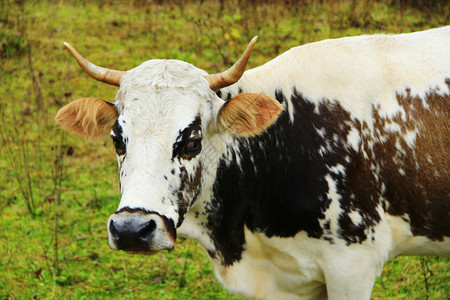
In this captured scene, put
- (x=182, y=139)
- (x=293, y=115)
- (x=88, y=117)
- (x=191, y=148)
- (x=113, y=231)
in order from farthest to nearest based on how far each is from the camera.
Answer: (x=293, y=115) < (x=88, y=117) < (x=191, y=148) < (x=182, y=139) < (x=113, y=231)

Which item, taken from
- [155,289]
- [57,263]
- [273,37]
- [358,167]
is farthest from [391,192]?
[273,37]

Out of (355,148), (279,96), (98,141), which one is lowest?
(355,148)

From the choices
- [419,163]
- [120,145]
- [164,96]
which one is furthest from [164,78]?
[419,163]

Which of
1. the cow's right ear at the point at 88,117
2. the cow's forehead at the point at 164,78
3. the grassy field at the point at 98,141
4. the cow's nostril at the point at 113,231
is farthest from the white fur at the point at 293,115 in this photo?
the grassy field at the point at 98,141

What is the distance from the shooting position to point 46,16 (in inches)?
436

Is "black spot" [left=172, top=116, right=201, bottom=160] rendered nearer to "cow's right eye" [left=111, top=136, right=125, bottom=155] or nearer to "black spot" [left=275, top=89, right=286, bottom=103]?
"cow's right eye" [left=111, top=136, right=125, bottom=155]

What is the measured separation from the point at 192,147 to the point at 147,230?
24.3 inches

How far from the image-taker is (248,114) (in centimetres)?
407

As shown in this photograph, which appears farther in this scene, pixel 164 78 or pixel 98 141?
pixel 98 141

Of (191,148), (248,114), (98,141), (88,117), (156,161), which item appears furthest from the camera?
(98,141)

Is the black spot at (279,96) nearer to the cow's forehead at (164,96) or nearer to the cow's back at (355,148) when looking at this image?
the cow's back at (355,148)

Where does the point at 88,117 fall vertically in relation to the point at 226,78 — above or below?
below

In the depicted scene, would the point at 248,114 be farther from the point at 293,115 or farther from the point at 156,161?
the point at 156,161

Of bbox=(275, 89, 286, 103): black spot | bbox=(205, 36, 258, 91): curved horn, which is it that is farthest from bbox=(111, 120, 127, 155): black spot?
bbox=(275, 89, 286, 103): black spot
